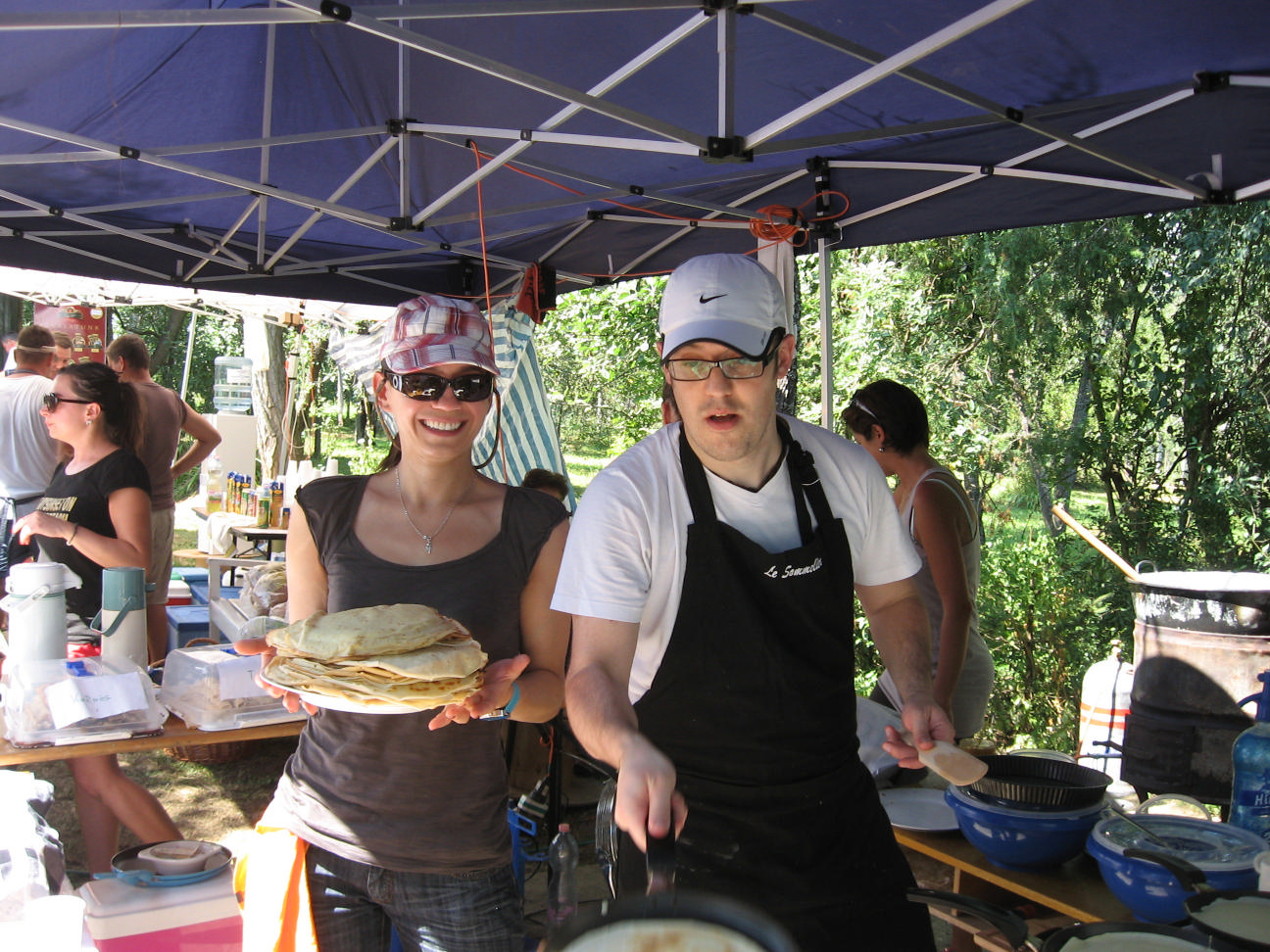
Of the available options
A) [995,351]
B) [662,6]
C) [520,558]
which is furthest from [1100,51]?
[995,351]

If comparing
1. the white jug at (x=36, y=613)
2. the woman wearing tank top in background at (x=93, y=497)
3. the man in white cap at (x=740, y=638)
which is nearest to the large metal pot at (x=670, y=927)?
the man in white cap at (x=740, y=638)

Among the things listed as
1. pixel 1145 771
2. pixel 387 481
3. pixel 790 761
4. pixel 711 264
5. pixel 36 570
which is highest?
pixel 711 264

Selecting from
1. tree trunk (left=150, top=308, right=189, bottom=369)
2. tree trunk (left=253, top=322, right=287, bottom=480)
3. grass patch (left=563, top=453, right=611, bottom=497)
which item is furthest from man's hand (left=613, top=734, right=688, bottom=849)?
tree trunk (left=150, top=308, right=189, bottom=369)

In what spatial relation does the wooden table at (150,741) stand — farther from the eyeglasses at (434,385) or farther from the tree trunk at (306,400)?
the tree trunk at (306,400)

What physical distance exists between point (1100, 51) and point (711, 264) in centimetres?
191

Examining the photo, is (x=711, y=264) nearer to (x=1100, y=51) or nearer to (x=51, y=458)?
(x=1100, y=51)

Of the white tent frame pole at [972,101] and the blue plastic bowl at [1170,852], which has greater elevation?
the white tent frame pole at [972,101]

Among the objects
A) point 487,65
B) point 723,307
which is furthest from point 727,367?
point 487,65

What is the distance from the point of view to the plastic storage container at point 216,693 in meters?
2.83

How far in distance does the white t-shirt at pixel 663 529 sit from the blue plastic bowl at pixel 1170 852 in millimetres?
766

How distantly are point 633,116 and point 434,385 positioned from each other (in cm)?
133

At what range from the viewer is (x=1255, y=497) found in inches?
244

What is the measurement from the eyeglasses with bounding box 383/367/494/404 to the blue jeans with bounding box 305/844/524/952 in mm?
895

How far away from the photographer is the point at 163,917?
8.35 feet
